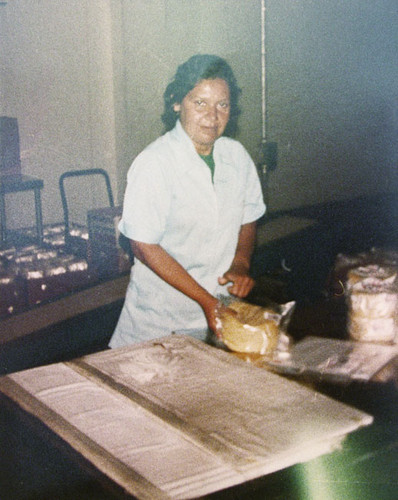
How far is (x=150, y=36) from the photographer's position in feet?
15.6

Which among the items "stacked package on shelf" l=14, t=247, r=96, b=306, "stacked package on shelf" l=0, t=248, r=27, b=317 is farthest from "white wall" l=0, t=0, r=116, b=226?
"stacked package on shelf" l=0, t=248, r=27, b=317

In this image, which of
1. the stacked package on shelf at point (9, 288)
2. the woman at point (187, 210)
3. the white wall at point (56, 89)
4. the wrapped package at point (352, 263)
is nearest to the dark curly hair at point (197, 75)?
the woman at point (187, 210)

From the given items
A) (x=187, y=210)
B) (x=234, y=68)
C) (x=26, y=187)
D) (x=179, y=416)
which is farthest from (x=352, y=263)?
(x=234, y=68)

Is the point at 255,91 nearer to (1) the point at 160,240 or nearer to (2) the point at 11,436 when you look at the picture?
(1) the point at 160,240

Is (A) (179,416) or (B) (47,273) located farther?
(B) (47,273)

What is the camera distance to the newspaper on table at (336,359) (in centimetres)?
121

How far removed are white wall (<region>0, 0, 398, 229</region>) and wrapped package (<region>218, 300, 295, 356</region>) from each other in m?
3.44

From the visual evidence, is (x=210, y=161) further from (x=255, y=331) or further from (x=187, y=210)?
(x=255, y=331)

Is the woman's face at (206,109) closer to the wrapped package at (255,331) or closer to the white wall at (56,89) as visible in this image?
the wrapped package at (255,331)

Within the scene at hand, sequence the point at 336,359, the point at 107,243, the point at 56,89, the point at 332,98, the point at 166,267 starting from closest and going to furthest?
the point at 336,359 → the point at 166,267 → the point at 107,243 → the point at 332,98 → the point at 56,89

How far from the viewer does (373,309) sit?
138cm

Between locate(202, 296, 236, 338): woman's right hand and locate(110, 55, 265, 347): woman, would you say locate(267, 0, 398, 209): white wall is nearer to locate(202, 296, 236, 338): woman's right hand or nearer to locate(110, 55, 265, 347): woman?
locate(110, 55, 265, 347): woman

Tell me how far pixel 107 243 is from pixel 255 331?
216 centimetres

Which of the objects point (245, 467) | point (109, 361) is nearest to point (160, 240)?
point (109, 361)
